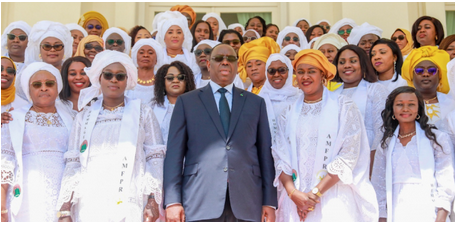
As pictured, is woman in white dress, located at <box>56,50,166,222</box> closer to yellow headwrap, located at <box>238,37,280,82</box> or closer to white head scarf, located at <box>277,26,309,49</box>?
yellow headwrap, located at <box>238,37,280,82</box>

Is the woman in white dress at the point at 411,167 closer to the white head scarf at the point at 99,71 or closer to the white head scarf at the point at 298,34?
the white head scarf at the point at 99,71

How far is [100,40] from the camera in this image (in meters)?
8.40

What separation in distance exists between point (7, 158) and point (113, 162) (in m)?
1.04

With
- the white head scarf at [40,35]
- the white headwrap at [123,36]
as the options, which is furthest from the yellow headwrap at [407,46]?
the white head scarf at [40,35]

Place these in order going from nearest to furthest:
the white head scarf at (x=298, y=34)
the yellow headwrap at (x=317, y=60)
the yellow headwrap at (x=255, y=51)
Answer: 1. the yellow headwrap at (x=317, y=60)
2. the yellow headwrap at (x=255, y=51)
3. the white head scarf at (x=298, y=34)

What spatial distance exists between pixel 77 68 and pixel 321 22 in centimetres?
593


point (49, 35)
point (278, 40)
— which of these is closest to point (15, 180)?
point (49, 35)

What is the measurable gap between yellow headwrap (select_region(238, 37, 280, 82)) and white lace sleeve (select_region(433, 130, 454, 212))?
2535mm

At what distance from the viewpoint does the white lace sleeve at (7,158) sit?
17.1 feet

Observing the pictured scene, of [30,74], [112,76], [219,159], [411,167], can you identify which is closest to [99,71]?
[112,76]

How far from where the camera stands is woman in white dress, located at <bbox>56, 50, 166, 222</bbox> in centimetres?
498

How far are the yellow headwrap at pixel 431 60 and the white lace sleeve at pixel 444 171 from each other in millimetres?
1185

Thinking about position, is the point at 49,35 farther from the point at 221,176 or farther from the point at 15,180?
the point at 221,176

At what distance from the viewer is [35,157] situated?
537 centimetres
